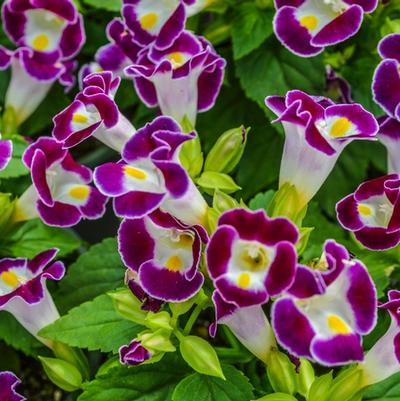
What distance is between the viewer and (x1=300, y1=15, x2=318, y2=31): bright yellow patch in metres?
1.08

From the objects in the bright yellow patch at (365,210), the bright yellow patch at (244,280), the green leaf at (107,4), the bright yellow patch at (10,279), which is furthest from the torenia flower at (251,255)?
the green leaf at (107,4)

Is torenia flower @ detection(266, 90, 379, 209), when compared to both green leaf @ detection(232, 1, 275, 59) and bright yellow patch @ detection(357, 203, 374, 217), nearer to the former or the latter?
bright yellow patch @ detection(357, 203, 374, 217)

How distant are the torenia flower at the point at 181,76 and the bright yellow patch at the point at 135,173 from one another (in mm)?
Answer: 188

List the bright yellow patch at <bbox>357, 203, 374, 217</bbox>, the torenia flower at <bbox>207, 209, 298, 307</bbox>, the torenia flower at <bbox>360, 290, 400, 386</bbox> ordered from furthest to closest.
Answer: the bright yellow patch at <bbox>357, 203, 374, 217</bbox> < the torenia flower at <bbox>360, 290, 400, 386</bbox> < the torenia flower at <bbox>207, 209, 298, 307</bbox>

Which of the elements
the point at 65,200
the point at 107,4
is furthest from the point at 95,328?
the point at 107,4

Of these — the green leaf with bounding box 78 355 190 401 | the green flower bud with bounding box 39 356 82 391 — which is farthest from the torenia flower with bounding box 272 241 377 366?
the green flower bud with bounding box 39 356 82 391

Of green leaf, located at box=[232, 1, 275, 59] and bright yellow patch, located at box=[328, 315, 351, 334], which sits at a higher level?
bright yellow patch, located at box=[328, 315, 351, 334]

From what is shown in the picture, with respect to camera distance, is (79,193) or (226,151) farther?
(79,193)

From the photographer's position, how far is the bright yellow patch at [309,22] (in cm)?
108

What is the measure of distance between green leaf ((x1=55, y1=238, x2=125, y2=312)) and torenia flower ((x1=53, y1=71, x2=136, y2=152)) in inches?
8.7

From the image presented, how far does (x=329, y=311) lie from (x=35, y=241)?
52 cm

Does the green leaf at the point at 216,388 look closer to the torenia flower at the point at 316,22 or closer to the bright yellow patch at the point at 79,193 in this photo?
the bright yellow patch at the point at 79,193

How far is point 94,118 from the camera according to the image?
922mm

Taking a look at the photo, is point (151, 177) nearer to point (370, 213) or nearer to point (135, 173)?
point (135, 173)
